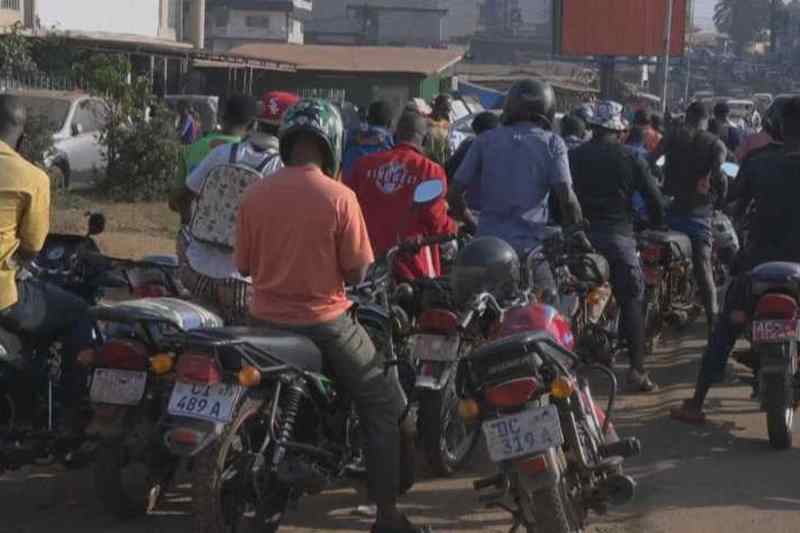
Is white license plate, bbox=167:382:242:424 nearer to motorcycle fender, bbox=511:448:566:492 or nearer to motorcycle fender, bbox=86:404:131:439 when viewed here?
motorcycle fender, bbox=86:404:131:439

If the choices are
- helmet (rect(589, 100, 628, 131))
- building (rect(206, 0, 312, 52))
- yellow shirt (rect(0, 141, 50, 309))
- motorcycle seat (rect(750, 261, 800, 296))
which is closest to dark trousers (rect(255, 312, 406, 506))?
yellow shirt (rect(0, 141, 50, 309))

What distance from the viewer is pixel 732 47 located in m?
107

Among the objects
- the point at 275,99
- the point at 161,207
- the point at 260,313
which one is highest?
the point at 275,99

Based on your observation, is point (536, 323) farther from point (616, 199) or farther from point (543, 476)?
point (616, 199)

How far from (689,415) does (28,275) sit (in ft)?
12.8

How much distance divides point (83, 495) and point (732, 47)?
344 ft

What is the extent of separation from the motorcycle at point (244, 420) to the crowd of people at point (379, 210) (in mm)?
201

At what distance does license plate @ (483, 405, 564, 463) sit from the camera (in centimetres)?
505

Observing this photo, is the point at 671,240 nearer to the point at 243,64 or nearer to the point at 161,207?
the point at 161,207

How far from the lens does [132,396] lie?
5926 millimetres

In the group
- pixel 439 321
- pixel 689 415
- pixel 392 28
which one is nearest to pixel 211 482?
pixel 439 321

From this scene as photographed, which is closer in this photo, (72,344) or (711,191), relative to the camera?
(72,344)

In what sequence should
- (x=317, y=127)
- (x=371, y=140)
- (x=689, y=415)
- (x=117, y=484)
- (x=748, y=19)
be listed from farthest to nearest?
(x=748, y=19) → (x=371, y=140) → (x=689, y=415) → (x=117, y=484) → (x=317, y=127)

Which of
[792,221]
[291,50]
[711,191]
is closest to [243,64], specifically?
[291,50]
